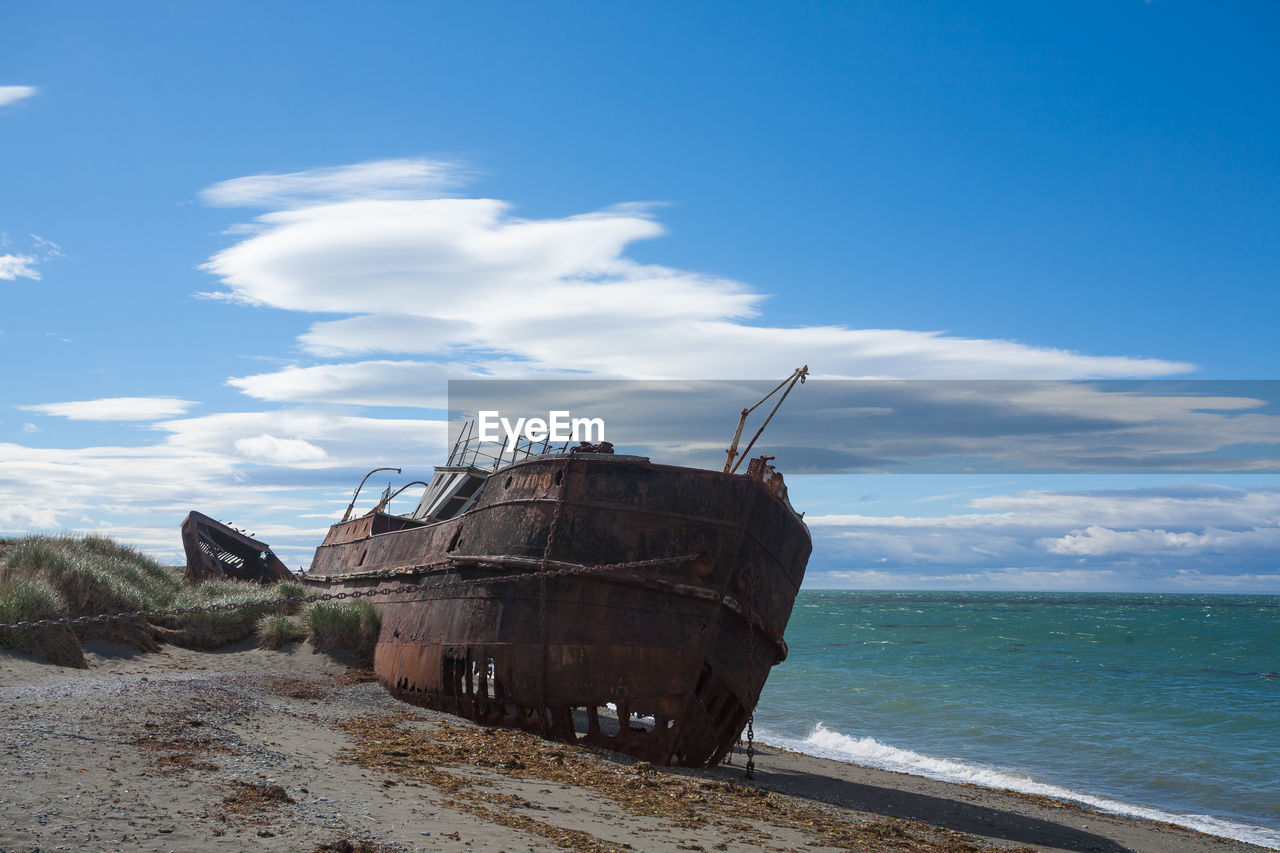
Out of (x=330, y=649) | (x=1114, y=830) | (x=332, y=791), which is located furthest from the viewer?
(x=330, y=649)

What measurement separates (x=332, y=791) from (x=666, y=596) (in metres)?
4.47

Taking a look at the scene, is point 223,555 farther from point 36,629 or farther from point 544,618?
point 544,618

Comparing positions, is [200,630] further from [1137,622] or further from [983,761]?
[1137,622]

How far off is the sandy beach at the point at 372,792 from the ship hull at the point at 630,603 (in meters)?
0.49

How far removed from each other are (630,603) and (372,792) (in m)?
3.98

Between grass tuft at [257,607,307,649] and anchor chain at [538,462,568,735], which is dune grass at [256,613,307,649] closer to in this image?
grass tuft at [257,607,307,649]

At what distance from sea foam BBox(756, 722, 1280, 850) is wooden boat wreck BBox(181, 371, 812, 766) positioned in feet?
19.3

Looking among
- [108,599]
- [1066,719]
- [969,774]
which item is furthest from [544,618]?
[1066,719]

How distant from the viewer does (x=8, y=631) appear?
12.3m

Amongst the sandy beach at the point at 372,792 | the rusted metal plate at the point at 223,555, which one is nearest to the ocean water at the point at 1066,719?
the sandy beach at the point at 372,792

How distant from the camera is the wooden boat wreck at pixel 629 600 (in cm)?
1033

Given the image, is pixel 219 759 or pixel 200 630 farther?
pixel 200 630

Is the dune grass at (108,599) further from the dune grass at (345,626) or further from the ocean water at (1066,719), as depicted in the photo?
the ocean water at (1066,719)

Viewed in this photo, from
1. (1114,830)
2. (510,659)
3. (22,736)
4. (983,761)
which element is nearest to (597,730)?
(510,659)
